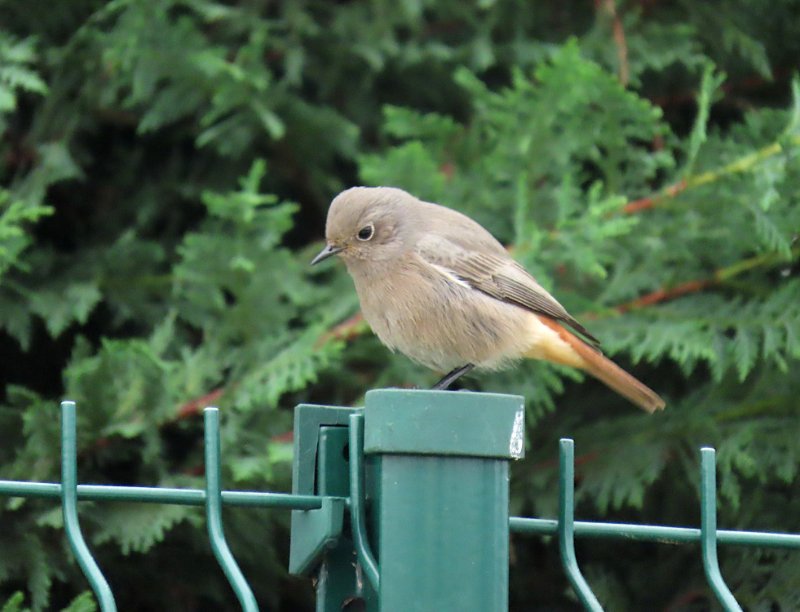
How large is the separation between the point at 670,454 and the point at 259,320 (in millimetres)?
1494

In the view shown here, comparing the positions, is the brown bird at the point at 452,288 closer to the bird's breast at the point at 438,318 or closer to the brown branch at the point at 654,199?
the bird's breast at the point at 438,318

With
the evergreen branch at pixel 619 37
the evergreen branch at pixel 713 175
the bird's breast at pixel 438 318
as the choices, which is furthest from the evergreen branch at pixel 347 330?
the evergreen branch at pixel 619 37

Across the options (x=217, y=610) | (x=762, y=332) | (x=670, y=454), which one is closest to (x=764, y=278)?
(x=762, y=332)

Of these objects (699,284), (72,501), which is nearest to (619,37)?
(699,284)

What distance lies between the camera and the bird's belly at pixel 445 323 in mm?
3924

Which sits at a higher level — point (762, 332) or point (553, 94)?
point (553, 94)

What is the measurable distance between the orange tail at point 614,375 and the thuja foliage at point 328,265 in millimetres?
62

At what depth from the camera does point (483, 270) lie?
4.21m

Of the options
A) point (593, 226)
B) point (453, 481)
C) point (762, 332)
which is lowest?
point (453, 481)

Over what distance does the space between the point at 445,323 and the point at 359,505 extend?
2202mm

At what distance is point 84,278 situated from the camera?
432 cm

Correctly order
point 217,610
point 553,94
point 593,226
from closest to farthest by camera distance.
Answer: point 593,226 → point 553,94 → point 217,610

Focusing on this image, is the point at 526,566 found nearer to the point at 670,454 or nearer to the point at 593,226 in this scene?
the point at 670,454

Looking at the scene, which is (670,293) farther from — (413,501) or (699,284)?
(413,501)
